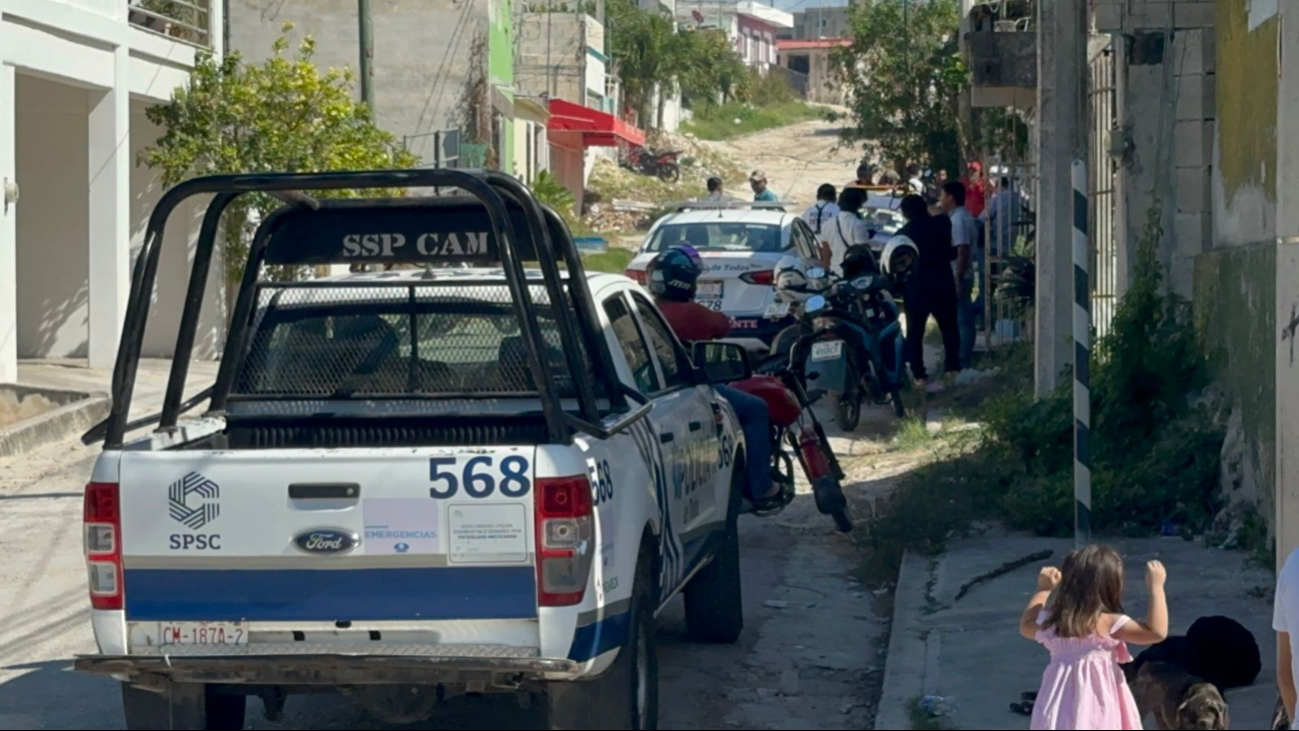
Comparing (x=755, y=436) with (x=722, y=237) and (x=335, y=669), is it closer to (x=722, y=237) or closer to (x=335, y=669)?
(x=335, y=669)

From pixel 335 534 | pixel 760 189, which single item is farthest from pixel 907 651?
pixel 760 189

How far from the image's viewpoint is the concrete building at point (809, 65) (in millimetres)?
86688

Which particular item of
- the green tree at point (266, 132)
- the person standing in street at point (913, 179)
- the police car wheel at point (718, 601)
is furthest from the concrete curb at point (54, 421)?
the person standing in street at point (913, 179)

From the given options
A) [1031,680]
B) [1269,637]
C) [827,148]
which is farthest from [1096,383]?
[827,148]

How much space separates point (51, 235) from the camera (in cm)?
1894

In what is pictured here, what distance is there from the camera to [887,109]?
3020 centimetres

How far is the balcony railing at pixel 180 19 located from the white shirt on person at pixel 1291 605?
1625cm

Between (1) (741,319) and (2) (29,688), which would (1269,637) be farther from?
(1) (741,319)

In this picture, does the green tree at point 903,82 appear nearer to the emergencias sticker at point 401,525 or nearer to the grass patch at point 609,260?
the grass patch at point 609,260

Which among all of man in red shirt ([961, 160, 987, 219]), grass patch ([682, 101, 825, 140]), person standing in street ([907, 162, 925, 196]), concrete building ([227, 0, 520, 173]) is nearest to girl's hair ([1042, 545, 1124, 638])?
man in red shirt ([961, 160, 987, 219])

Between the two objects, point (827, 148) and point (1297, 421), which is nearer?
point (1297, 421)

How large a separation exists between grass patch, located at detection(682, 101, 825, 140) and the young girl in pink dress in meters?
63.0

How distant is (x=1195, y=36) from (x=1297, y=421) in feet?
19.6

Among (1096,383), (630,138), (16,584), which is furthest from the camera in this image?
(630,138)
